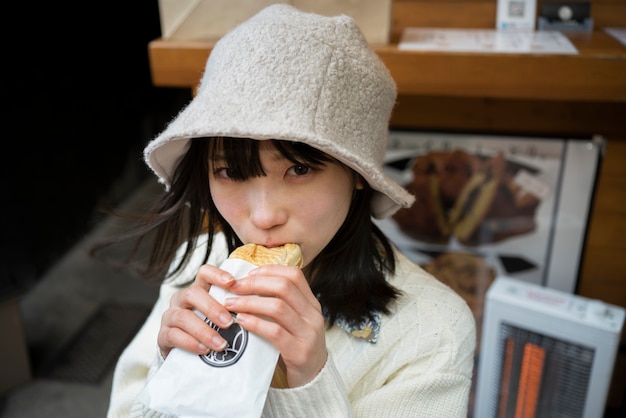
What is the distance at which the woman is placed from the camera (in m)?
0.80

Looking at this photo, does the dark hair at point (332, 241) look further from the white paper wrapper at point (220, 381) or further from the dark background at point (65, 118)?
the dark background at point (65, 118)

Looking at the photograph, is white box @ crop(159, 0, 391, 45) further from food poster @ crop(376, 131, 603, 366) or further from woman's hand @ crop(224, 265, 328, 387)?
woman's hand @ crop(224, 265, 328, 387)

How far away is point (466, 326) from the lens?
3.55 ft

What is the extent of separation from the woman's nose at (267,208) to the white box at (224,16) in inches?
29.5

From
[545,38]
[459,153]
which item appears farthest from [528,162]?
[545,38]

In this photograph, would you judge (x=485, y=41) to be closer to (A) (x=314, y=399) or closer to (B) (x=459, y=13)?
(B) (x=459, y=13)

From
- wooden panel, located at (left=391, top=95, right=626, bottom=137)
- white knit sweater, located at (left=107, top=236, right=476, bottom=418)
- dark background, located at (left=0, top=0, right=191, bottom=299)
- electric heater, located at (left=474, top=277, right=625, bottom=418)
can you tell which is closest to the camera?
white knit sweater, located at (left=107, top=236, right=476, bottom=418)

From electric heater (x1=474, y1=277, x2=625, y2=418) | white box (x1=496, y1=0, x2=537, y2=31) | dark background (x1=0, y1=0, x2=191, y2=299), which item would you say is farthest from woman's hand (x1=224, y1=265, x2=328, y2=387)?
dark background (x1=0, y1=0, x2=191, y2=299)

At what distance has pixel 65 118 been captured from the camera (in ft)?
9.53

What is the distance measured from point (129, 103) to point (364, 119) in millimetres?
2781

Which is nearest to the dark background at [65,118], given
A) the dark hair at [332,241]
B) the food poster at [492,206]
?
the food poster at [492,206]

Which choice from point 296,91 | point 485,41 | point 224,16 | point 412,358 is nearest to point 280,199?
point 296,91

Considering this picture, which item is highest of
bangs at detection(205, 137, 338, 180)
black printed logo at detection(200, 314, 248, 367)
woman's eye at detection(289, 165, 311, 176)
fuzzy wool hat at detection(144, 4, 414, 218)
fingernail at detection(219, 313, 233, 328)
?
fuzzy wool hat at detection(144, 4, 414, 218)

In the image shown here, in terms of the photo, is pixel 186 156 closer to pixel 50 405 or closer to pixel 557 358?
pixel 557 358
